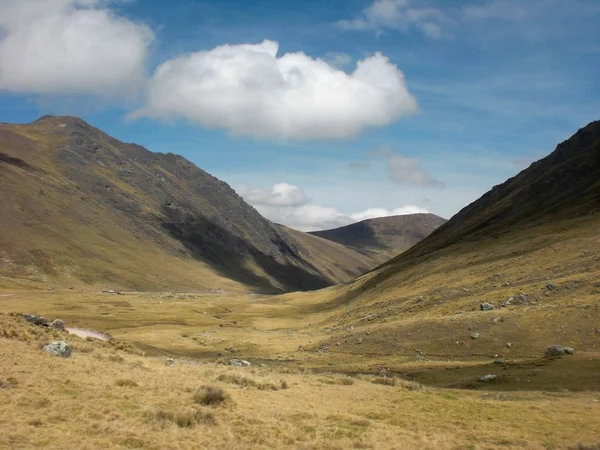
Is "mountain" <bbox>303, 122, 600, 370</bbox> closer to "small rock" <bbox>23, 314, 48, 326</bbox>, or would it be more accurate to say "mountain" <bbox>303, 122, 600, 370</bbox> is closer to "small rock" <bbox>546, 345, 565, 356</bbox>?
"small rock" <bbox>546, 345, 565, 356</bbox>

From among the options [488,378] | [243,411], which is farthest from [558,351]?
[243,411]

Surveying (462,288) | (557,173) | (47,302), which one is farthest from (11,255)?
(557,173)

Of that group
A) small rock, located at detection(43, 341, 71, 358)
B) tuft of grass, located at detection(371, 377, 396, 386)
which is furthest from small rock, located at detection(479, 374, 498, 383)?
small rock, located at detection(43, 341, 71, 358)

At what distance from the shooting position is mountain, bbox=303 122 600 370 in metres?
50.6

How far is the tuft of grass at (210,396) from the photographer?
83.0ft

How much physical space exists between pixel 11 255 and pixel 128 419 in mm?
200357

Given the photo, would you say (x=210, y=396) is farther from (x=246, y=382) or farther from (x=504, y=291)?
(x=504, y=291)

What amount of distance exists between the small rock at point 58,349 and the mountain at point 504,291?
101 ft

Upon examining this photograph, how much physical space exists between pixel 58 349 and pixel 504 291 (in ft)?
196

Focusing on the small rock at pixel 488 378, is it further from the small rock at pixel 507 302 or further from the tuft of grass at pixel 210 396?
the small rock at pixel 507 302

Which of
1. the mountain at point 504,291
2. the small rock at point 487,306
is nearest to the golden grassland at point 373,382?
the mountain at point 504,291

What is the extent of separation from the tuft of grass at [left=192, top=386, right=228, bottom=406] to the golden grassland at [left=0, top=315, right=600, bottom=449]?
2.9 inches

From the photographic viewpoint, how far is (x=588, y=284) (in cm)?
5756

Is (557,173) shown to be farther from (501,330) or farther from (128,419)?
(128,419)
